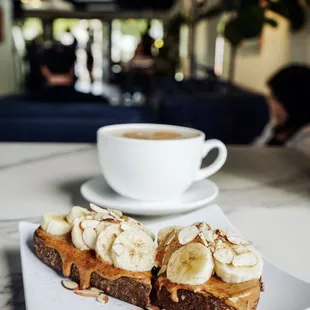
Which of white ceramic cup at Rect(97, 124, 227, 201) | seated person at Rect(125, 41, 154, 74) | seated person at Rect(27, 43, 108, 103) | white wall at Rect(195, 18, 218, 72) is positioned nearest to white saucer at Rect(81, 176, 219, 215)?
white ceramic cup at Rect(97, 124, 227, 201)

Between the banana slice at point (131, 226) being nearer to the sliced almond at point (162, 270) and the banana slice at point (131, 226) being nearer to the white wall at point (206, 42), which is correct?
the sliced almond at point (162, 270)

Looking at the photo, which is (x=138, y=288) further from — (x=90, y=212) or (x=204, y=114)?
(x=204, y=114)

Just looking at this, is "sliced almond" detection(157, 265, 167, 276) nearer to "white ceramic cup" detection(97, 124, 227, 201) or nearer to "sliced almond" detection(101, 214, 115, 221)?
"sliced almond" detection(101, 214, 115, 221)

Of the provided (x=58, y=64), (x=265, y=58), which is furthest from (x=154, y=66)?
(x=265, y=58)

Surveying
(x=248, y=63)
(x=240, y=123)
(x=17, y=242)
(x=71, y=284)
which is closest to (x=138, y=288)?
(x=71, y=284)

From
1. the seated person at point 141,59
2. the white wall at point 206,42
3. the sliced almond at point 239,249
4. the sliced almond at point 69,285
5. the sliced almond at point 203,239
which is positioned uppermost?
the sliced almond at point 203,239

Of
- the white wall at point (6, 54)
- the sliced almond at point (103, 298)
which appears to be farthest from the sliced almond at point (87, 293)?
Answer: the white wall at point (6, 54)
